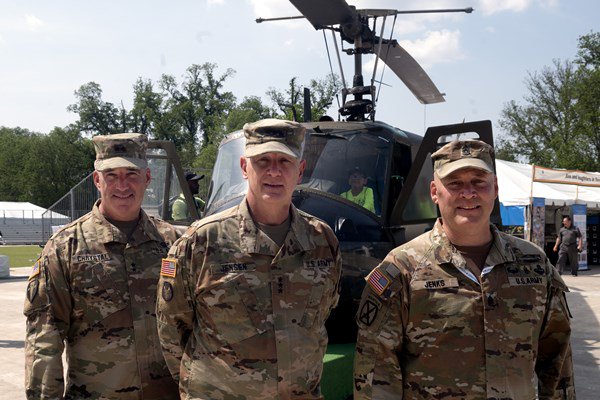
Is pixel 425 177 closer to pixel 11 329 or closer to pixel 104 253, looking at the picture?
pixel 104 253

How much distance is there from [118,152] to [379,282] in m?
1.54

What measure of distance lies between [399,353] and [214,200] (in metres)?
2.89

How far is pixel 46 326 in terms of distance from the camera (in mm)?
2891

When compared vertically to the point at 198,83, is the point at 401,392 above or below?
below

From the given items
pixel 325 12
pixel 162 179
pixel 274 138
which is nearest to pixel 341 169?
pixel 325 12

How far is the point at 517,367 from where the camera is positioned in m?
2.50

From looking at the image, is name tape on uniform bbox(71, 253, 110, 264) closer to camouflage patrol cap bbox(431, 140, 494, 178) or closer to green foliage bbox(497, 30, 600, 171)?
camouflage patrol cap bbox(431, 140, 494, 178)

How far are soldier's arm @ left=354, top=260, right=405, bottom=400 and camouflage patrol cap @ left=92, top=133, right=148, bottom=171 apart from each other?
1.44 metres

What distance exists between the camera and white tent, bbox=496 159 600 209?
779 inches

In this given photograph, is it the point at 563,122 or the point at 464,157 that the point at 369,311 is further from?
the point at 563,122

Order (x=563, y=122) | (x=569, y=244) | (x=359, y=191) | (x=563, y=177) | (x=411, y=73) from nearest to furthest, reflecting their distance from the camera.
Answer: (x=359, y=191)
(x=411, y=73)
(x=569, y=244)
(x=563, y=177)
(x=563, y=122)

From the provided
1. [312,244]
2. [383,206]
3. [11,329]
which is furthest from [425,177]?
[11,329]

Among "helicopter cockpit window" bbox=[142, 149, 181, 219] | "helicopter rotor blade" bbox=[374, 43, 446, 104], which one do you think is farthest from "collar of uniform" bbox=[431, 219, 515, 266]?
"helicopter rotor blade" bbox=[374, 43, 446, 104]

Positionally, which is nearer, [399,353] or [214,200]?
[399,353]
